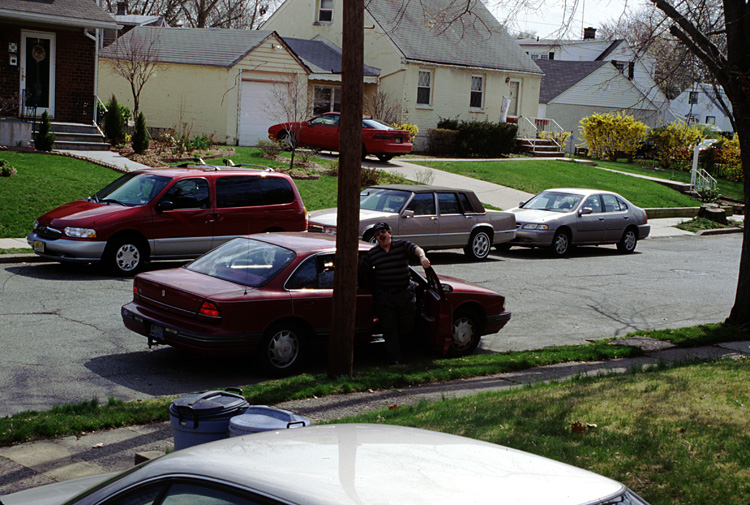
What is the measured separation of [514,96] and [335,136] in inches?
648

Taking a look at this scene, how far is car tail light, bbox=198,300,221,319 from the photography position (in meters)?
8.63

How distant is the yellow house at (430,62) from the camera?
36.3m

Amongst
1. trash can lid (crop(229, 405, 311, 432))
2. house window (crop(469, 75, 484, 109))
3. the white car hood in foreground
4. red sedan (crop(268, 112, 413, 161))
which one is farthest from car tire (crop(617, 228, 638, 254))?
house window (crop(469, 75, 484, 109))

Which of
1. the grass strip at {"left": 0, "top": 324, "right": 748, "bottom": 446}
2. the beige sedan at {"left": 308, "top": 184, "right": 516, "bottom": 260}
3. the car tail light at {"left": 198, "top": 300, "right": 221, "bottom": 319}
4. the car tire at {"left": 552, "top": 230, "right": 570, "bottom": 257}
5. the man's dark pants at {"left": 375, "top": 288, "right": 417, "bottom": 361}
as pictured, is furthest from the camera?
the car tire at {"left": 552, "top": 230, "right": 570, "bottom": 257}

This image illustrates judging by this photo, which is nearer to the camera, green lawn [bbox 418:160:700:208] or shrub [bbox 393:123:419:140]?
green lawn [bbox 418:160:700:208]

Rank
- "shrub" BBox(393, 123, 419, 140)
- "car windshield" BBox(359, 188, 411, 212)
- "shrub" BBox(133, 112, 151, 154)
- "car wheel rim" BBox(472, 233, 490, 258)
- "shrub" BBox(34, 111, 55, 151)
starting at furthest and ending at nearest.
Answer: "shrub" BBox(393, 123, 419, 140), "shrub" BBox(133, 112, 151, 154), "shrub" BBox(34, 111, 55, 151), "car wheel rim" BBox(472, 233, 490, 258), "car windshield" BBox(359, 188, 411, 212)

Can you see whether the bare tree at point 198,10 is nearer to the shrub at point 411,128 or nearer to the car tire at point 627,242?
the shrub at point 411,128

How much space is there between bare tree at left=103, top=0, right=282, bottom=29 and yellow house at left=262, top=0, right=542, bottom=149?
16.5 m

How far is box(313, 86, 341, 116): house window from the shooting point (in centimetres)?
3525

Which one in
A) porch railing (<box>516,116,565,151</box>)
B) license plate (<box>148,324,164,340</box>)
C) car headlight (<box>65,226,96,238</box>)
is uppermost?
porch railing (<box>516,116,565,151</box>)

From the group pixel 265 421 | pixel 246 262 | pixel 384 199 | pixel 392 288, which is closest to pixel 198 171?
pixel 384 199

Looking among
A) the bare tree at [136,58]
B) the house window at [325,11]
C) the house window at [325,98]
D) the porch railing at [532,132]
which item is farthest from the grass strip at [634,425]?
the porch railing at [532,132]

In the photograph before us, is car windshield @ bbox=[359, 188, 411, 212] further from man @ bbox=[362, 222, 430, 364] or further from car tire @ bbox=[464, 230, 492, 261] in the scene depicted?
man @ bbox=[362, 222, 430, 364]

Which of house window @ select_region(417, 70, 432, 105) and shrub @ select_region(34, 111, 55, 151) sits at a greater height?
house window @ select_region(417, 70, 432, 105)
